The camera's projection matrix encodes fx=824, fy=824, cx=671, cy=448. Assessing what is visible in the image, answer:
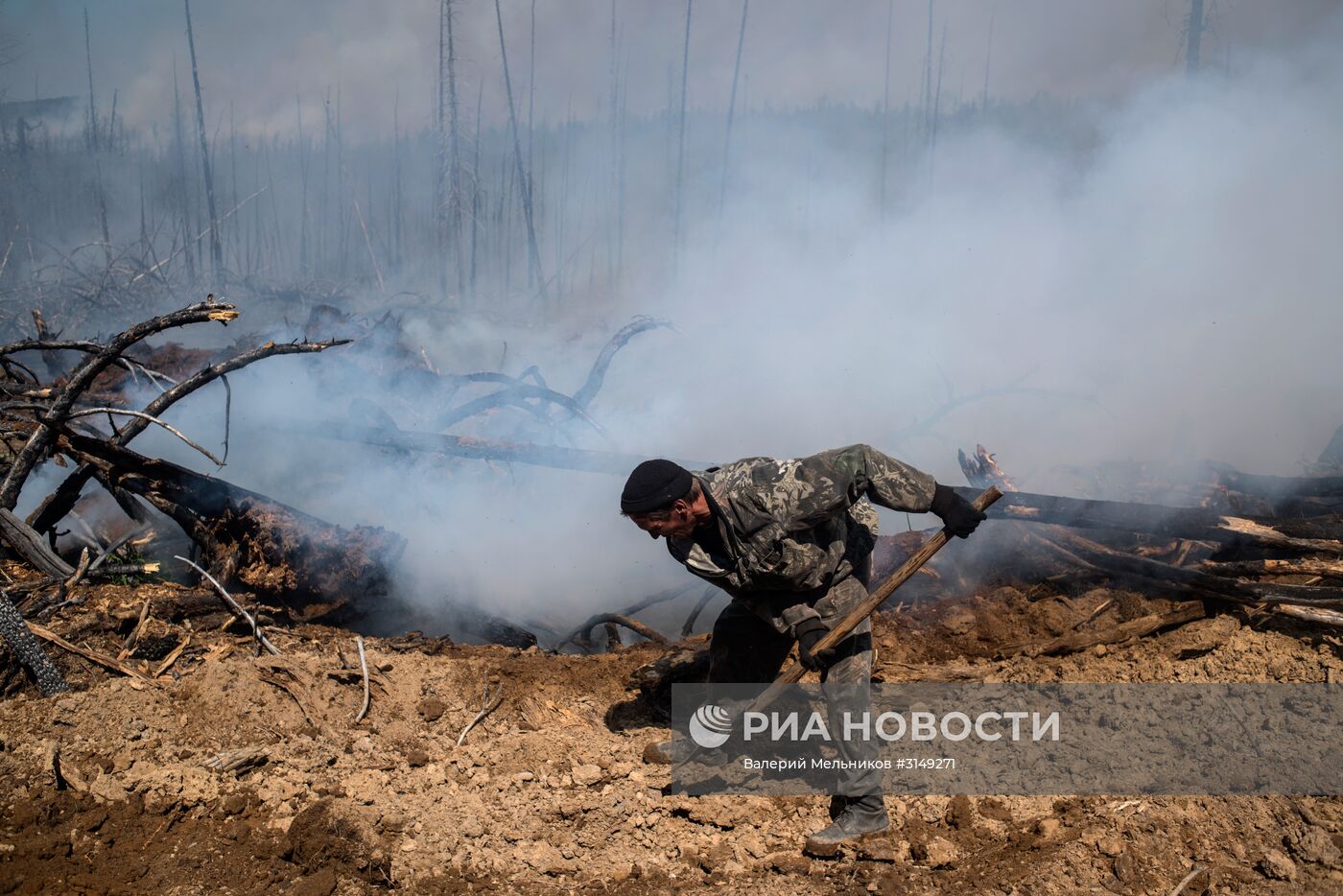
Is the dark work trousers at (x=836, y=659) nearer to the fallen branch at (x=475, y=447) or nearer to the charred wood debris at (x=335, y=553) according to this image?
the charred wood debris at (x=335, y=553)

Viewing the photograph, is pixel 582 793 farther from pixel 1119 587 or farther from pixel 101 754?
pixel 1119 587

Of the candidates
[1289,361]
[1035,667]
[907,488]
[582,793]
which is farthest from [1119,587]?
[1289,361]

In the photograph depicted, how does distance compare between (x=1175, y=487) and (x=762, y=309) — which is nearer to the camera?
(x=1175, y=487)

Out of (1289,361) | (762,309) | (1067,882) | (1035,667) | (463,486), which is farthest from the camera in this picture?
(762,309)

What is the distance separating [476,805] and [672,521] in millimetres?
1464

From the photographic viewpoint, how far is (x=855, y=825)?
3244 mm

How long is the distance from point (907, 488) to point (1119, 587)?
2066mm

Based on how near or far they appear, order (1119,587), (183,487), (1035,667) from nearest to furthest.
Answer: (1035,667)
(1119,587)
(183,487)

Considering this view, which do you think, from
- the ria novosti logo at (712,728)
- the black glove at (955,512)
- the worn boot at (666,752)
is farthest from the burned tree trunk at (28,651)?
the black glove at (955,512)

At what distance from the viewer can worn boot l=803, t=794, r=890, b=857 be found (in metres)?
3.20

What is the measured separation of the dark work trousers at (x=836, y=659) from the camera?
10.6 ft

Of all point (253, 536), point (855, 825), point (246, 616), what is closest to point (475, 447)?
point (253, 536)

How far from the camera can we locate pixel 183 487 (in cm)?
498

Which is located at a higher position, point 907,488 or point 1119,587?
point 907,488
